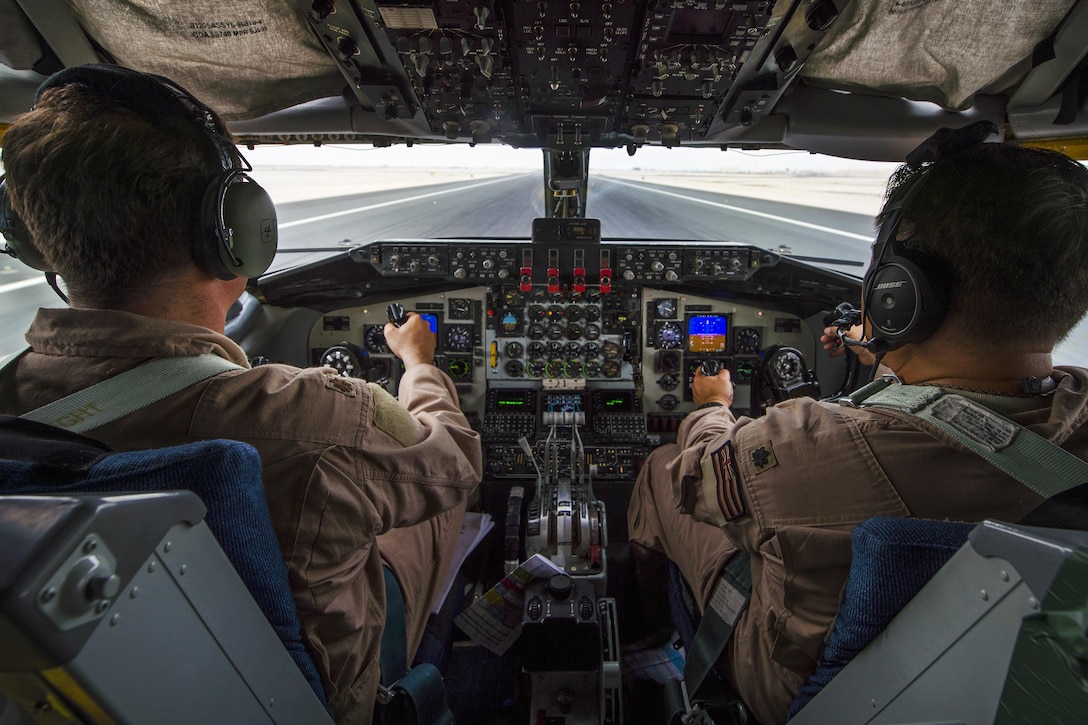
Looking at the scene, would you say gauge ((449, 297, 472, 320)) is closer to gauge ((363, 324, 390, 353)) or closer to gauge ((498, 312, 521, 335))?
gauge ((498, 312, 521, 335))

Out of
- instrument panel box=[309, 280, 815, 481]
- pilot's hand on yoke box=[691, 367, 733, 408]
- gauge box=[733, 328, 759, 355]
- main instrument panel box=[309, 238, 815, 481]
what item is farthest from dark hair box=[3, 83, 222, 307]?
gauge box=[733, 328, 759, 355]

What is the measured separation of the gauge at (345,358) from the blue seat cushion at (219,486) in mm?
2504

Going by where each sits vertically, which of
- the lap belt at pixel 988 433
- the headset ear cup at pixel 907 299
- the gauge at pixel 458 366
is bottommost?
the gauge at pixel 458 366

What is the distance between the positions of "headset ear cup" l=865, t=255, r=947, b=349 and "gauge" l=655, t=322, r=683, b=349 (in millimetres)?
2209

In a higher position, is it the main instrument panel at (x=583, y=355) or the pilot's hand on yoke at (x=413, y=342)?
the pilot's hand on yoke at (x=413, y=342)

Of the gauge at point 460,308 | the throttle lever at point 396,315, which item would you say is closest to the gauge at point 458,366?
the gauge at point 460,308

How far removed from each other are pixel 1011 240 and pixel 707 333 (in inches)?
94.2

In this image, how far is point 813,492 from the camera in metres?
1.06

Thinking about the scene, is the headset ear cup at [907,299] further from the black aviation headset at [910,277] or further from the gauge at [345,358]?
the gauge at [345,358]

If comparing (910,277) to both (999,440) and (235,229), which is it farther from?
(235,229)

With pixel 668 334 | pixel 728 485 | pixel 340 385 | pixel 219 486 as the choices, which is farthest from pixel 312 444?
pixel 668 334

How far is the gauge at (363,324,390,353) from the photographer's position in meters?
3.39

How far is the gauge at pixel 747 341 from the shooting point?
3389 mm

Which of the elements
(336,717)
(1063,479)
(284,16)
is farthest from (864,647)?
(284,16)
